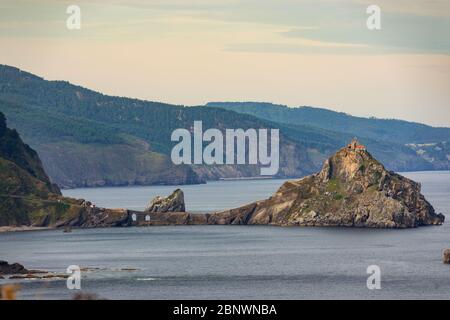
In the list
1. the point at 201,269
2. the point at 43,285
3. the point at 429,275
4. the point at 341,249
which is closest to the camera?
the point at 43,285

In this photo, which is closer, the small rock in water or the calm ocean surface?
the calm ocean surface

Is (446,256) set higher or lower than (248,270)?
higher

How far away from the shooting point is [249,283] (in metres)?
146

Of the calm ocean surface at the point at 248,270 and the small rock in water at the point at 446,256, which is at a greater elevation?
the small rock in water at the point at 446,256

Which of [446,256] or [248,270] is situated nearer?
[248,270]

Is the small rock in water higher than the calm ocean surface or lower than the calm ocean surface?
→ higher

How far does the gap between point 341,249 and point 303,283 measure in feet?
151

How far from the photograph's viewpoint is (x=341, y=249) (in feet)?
628

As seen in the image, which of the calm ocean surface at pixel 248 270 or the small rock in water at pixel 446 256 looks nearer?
the calm ocean surface at pixel 248 270
